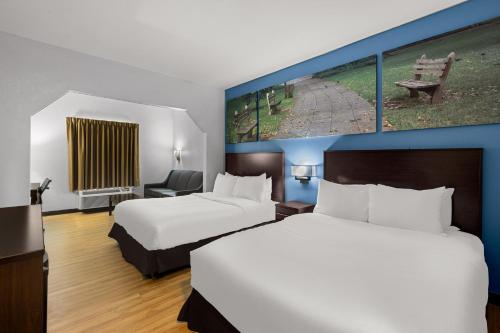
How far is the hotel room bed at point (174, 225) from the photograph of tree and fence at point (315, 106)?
4.25 ft

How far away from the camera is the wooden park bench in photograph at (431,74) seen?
235cm

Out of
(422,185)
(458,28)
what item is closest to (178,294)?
(422,185)

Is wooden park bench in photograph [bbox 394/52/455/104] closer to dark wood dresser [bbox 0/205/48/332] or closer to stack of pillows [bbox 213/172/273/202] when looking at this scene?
stack of pillows [bbox 213/172/273/202]

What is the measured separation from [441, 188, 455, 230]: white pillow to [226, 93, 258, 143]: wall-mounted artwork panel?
9.35 feet

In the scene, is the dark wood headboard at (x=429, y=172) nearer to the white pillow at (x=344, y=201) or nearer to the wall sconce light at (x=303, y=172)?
the white pillow at (x=344, y=201)

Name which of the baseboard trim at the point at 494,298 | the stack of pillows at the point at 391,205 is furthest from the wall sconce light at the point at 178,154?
the baseboard trim at the point at 494,298

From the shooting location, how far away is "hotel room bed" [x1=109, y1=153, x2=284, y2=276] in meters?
2.54

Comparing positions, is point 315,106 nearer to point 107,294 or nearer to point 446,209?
point 446,209

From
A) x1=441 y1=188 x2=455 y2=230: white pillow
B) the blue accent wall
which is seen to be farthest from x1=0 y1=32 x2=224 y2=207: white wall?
x1=441 y1=188 x2=455 y2=230: white pillow

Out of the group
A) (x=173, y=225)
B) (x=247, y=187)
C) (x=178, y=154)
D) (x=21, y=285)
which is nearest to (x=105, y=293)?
(x=173, y=225)

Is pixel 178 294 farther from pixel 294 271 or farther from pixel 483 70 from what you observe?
pixel 483 70

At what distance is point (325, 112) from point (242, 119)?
69.5 inches

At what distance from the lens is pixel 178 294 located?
2.29 m

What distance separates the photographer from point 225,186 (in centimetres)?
417
